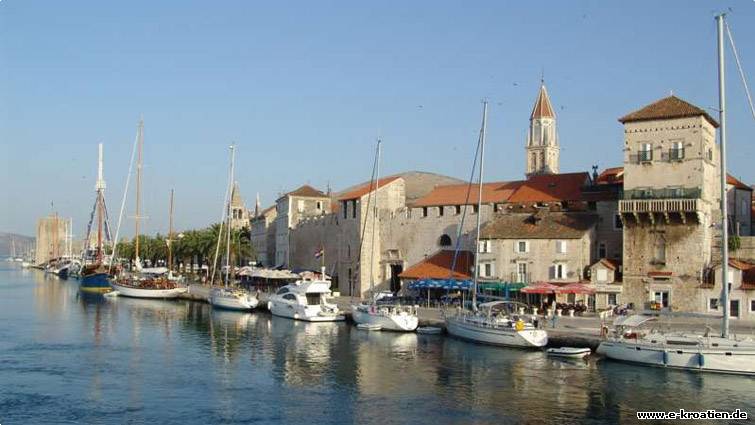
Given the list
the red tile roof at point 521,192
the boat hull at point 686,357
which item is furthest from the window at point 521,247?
the boat hull at point 686,357

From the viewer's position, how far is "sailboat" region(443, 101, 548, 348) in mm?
43812

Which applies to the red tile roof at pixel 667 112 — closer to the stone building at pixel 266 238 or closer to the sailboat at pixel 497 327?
the sailboat at pixel 497 327

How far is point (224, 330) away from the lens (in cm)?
5428

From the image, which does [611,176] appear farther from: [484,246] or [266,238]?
[266,238]

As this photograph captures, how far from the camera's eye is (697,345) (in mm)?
37875

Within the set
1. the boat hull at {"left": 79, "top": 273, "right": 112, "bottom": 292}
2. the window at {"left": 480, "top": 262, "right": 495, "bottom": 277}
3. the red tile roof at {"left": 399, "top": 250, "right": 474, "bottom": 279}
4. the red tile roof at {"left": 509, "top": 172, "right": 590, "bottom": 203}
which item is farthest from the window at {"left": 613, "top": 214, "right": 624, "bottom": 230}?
the boat hull at {"left": 79, "top": 273, "right": 112, "bottom": 292}

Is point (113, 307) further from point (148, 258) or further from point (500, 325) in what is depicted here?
point (148, 258)

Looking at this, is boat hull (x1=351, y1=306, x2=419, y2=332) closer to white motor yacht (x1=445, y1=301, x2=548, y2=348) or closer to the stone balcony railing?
white motor yacht (x1=445, y1=301, x2=548, y2=348)

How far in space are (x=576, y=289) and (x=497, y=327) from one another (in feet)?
31.4

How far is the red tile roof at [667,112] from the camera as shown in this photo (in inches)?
2012

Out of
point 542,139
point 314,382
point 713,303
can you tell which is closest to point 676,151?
point 713,303

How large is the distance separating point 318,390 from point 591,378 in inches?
493

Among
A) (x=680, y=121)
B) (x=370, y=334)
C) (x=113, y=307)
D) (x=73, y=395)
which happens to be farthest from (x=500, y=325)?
(x=113, y=307)

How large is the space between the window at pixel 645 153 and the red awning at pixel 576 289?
368 inches
